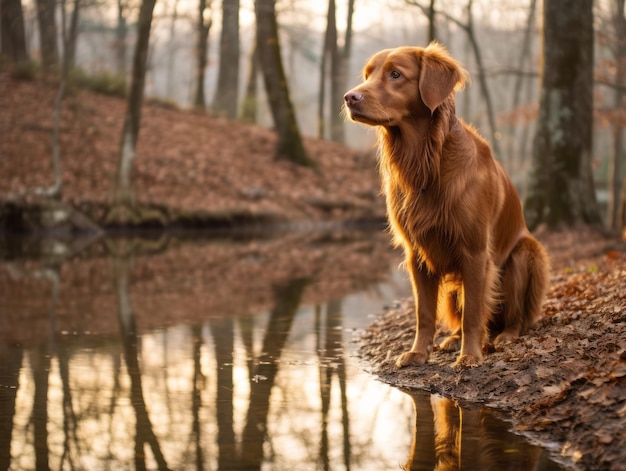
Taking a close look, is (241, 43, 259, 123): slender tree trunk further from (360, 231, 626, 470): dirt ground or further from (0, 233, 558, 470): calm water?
(360, 231, 626, 470): dirt ground

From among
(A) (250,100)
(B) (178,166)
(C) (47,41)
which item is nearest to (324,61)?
(A) (250,100)

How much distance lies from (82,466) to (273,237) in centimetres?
1583

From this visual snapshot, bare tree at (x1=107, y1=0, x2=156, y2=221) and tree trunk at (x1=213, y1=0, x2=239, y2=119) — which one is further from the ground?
tree trunk at (x1=213, y1=0, x2=239, y2=119)

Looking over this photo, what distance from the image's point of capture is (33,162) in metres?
20.5

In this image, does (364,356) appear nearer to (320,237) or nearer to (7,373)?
(7,373)

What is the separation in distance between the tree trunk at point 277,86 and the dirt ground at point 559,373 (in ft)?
60.3

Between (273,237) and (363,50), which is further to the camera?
(363,50)

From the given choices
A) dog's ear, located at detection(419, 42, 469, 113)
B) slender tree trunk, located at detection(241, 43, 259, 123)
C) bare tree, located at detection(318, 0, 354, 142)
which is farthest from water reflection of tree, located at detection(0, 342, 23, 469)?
bare tree, located at detection(318, 0, 354, 142)

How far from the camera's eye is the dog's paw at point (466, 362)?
17.1 feet

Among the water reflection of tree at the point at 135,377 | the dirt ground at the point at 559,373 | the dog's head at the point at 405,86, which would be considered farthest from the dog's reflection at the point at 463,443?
the dog's head at the point at 405,86

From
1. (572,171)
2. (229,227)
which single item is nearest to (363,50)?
(229,227)

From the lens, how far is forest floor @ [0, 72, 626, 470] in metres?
4.22

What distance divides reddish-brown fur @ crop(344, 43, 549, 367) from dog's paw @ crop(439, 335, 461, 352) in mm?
238

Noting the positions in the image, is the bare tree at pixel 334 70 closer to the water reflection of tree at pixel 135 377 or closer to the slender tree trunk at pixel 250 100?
the slender tree trunk at pixel 250 100
